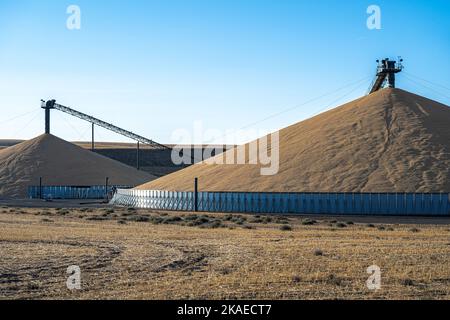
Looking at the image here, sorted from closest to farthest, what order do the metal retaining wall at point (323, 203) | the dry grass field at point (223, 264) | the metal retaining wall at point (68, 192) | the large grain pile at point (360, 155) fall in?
the dry grass field at point (223, 264) < the metal retaining wall at point (323, 203) < the large grain pile at point (360, 155) < the metal retaining wall at point (68, 192)

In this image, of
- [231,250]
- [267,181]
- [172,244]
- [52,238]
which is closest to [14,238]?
[52,238]

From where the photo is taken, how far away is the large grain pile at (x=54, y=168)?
13075 centimetres

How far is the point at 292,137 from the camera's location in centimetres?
8944

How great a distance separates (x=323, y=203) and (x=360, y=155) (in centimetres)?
1472

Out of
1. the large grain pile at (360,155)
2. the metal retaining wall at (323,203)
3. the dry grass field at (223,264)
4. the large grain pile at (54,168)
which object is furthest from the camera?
the large grain pile at (54,168)

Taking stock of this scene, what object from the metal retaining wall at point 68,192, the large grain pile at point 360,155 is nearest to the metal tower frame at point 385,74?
the large grain pile at point 360,155

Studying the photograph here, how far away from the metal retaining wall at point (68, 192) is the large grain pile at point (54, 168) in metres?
5.30


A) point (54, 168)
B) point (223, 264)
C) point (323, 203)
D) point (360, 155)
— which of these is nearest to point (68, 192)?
point (54, 168)

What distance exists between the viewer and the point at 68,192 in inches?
4722

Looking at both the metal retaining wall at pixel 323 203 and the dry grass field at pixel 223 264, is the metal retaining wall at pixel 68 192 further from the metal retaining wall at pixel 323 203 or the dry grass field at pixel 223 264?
the dry grass field at pixel 223 264

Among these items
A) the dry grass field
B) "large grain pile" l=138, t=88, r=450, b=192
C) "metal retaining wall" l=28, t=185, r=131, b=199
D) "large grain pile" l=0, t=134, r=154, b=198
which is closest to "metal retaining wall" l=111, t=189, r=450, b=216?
"large grain pile" l=138, t=88, r=450, b=192
